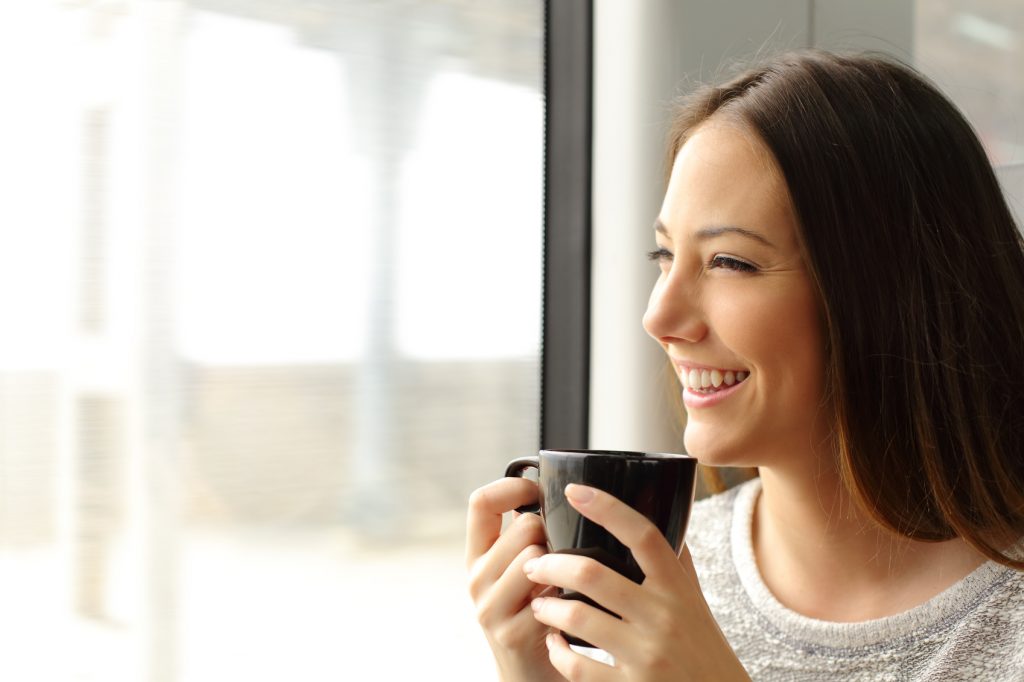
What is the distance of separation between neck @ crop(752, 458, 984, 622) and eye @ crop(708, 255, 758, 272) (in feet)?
0.84

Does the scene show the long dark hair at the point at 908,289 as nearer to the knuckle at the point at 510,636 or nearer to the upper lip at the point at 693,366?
the upper lip at the point at 693,366

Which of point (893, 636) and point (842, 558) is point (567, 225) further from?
point (893, 636)

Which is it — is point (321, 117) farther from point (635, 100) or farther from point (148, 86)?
point (635, 100)

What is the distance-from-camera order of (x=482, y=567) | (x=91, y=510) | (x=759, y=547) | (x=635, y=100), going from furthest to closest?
1. (x=635, y=100)
2. (x=759, y=547)
3. (x=91, y=510)
4. (x=482, y=567)

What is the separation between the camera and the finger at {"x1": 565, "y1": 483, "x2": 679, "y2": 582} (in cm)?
79

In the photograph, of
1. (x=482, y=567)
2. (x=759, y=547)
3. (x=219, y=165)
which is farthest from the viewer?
(x=759, y=547)

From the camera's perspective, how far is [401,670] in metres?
1.35

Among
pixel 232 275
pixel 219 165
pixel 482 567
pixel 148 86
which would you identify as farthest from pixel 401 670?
pixel 148 86

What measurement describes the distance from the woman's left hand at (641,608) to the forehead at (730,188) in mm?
401

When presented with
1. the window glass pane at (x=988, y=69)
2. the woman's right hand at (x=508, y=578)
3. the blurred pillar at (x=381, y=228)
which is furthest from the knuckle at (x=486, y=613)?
the window glass pane at (x=988, y=69)

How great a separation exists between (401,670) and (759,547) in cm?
53

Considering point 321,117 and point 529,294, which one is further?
point 529,294

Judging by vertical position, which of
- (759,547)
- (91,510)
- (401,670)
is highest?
(91,510)

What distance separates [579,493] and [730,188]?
439mm
